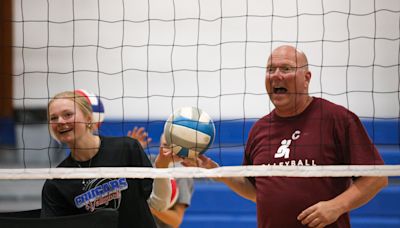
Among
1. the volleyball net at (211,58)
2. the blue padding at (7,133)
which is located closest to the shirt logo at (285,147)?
the volleyball net at (211,58)

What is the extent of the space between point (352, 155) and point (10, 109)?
532 cm

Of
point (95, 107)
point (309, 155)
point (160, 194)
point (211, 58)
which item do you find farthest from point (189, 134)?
point (211, 58)

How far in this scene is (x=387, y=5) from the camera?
556cm

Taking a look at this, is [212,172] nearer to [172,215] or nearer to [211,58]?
[172,215]

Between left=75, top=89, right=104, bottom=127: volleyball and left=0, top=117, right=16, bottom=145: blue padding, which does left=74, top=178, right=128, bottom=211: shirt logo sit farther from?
left=0, top=117, right=16, bottom=145: blue padding

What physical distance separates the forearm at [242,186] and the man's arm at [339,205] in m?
0.41

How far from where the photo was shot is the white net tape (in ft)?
10.2

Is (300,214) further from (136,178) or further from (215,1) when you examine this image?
(215,1)

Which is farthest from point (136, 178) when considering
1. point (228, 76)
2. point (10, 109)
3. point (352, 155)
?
point (10, 109)

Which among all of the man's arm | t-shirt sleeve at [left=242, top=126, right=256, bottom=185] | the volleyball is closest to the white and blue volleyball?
t-shirt sleeve at [left=242, top=126, right=256, bottom=185]

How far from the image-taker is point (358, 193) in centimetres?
312

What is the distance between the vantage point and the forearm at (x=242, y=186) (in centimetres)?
346

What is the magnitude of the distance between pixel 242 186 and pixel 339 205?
58 cm

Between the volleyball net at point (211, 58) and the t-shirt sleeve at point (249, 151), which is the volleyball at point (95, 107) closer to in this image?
the t-shirt sleeve at point (249, 151)
